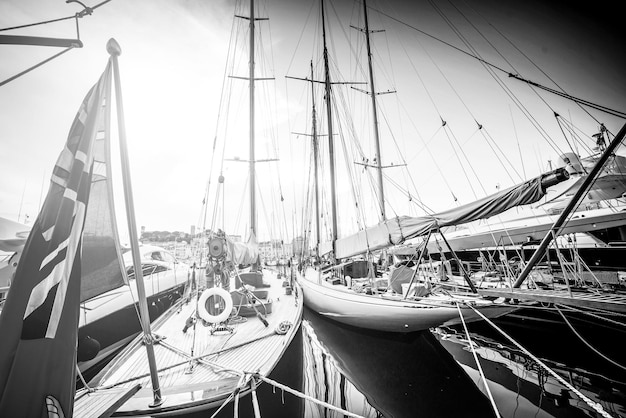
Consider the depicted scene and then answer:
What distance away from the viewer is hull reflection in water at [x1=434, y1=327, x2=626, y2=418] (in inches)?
181

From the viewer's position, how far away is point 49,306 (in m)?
1.67

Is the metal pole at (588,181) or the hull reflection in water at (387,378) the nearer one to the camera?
the metal pole at (588,181)

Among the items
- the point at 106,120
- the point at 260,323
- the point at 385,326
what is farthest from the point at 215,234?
the point at 385,326

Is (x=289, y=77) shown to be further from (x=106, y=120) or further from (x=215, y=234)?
(x=106, y=120)

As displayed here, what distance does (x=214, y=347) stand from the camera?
444 cm

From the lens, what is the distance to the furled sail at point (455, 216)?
15.3 feet

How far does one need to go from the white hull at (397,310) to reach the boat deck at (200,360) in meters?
2.69

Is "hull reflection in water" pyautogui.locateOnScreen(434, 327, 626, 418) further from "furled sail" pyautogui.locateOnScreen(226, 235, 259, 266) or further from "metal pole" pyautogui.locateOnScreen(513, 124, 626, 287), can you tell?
"furled sail" pyautogui.locateOnScreen(226, 235, 259, 266)

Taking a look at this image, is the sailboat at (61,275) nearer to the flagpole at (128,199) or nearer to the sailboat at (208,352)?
the flagpole at (128,199)

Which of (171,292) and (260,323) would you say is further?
(171,292)

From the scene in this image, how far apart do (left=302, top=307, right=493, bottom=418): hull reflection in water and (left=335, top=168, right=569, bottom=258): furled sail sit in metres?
Result: 3.24

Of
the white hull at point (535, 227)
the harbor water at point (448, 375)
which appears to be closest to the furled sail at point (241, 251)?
the harbor water at point (448, 375)

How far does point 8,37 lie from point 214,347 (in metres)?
4.74

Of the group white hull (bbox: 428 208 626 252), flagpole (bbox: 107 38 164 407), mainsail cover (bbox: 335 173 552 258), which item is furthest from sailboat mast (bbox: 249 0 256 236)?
white hull (bbox: 428 208 626 252)
